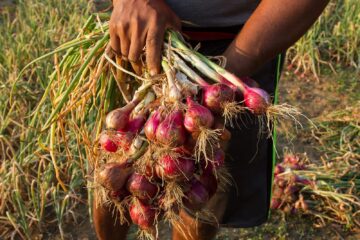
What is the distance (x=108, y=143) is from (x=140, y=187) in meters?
0.14

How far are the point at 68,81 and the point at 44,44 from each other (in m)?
1.65

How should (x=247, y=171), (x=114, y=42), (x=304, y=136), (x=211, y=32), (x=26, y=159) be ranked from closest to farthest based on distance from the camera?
(x=114, y=42) → (x=211, y=32) → (x=247, y=171) → (x=26, y=159) → (x=304, y=136)

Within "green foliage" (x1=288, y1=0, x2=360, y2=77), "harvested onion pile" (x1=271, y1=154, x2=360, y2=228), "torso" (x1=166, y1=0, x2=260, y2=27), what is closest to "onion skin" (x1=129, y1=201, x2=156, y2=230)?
"torso" (x1=166, y1=0, x2=260, y2=27)

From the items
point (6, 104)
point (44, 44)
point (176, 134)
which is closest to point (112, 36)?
point (176, 134)

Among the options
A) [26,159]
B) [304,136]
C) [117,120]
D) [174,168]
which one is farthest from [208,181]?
[304,136]

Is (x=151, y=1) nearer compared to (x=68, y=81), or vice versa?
(x=151, y=1)

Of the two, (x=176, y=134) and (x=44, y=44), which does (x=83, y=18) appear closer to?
(x=44, y=44)

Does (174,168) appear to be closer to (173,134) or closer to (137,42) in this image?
(173,134)

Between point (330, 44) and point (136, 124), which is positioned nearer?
point (136, 124)

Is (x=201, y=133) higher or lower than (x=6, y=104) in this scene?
higher

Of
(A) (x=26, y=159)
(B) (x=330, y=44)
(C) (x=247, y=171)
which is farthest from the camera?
(B) (x=330, y=44)

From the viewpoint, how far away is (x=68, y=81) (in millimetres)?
1497

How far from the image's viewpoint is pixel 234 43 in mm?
1298

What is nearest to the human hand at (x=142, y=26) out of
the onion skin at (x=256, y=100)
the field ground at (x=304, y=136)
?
the onion skin at (x=256, y=100)
